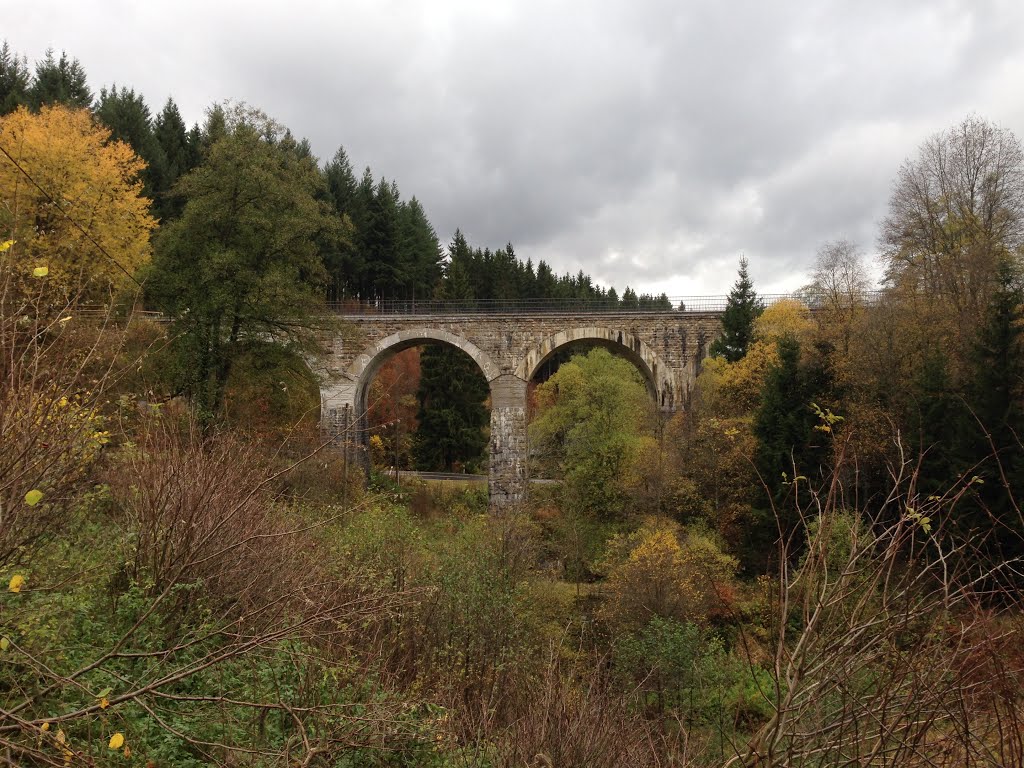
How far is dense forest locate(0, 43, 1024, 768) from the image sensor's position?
250cm

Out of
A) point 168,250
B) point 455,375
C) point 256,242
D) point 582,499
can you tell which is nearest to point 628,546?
point 582,499

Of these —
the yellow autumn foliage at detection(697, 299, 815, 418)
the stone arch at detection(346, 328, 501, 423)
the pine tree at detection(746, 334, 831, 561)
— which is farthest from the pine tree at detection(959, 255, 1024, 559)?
the stone arch at detection(346, 328, 501, 423)

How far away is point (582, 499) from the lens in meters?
20.6

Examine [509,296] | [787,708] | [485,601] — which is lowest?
[485,601]

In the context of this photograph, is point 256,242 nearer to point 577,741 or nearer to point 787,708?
point 577,741

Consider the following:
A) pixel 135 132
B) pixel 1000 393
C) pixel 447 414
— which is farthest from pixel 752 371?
pixel 135 132

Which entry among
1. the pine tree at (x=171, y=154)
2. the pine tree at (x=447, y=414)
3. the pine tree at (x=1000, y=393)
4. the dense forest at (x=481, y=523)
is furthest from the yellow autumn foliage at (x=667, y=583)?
the pine tree at (x=171, y=154)

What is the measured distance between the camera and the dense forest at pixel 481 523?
2504 millimetres

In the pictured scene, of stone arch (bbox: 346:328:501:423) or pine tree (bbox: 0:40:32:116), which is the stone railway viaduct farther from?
pine tree (bbox: 0:40:32:116)

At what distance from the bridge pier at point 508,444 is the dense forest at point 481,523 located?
1540 mm

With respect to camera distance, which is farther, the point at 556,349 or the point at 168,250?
the point at 556,349

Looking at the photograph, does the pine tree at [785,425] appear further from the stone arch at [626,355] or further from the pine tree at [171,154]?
the pine tree at [171,154]

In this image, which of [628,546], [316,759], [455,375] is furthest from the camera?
[455,375]

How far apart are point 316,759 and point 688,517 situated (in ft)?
49.7
